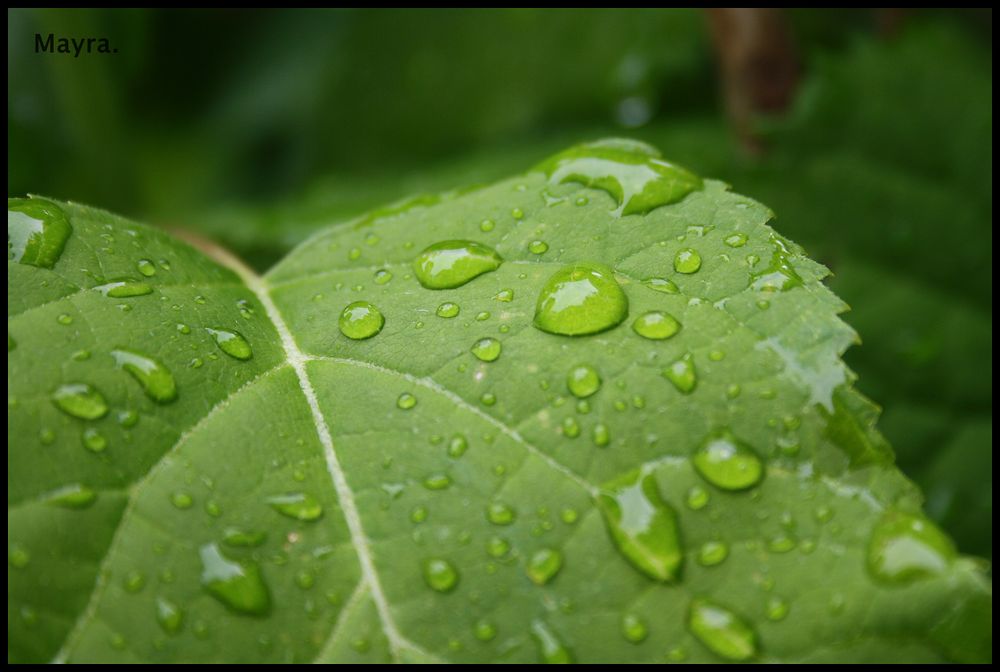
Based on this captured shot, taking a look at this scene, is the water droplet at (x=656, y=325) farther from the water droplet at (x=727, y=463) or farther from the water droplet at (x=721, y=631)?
the water droplet at (x=721, y=631)

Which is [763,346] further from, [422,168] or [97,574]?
[422,168]

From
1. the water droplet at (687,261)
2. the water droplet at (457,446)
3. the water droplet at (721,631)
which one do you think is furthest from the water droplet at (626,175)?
the water droplet at (721,631)

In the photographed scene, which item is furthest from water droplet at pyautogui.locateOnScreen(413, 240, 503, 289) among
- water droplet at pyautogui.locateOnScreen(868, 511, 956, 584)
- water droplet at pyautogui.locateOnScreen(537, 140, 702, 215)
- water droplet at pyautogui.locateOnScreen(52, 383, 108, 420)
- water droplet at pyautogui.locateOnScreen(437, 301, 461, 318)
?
water droplet at pyautogui.locateOnScreen(868, 511, 956, 584)

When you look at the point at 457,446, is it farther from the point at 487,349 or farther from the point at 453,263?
the point at 453,263

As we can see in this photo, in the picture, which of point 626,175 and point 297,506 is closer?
point 297,506

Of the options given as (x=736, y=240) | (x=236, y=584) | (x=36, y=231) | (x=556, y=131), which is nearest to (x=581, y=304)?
(x=736, y=240)

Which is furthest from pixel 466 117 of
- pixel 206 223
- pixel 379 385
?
pixel 379 385
